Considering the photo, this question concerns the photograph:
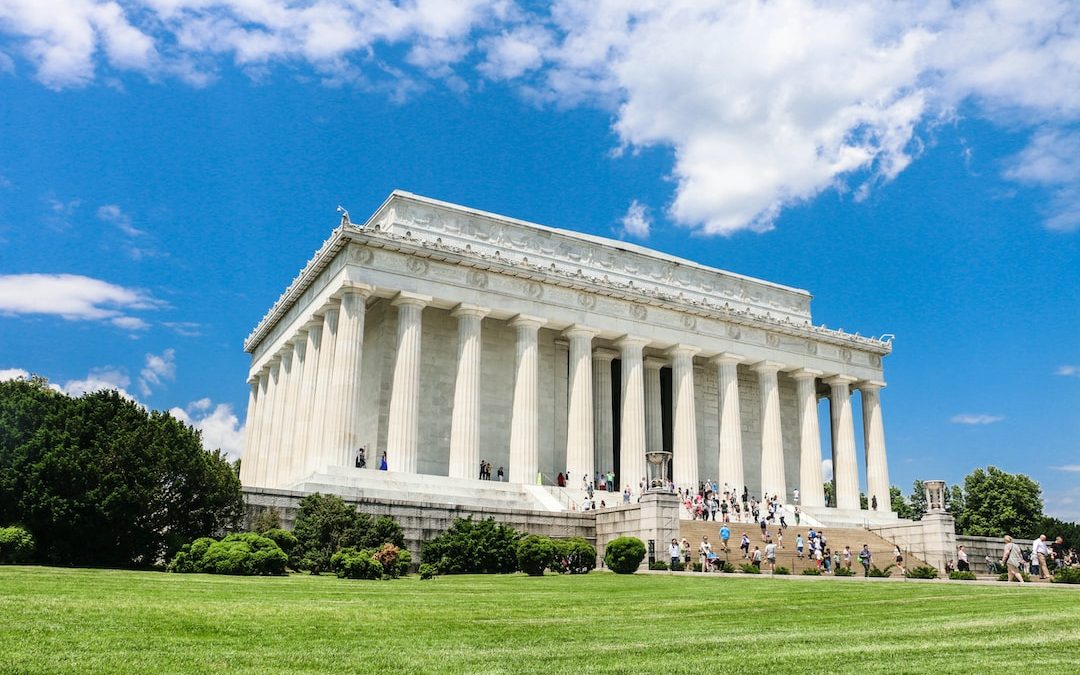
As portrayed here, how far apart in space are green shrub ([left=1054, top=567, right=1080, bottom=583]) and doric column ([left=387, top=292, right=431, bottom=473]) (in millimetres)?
28845

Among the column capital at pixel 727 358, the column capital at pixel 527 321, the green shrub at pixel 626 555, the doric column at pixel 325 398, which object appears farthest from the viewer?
the column capital at pixel 727 358

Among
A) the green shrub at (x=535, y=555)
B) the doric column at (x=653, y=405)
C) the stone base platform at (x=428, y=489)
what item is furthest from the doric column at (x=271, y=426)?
the green shrub at (x=535, y=555)

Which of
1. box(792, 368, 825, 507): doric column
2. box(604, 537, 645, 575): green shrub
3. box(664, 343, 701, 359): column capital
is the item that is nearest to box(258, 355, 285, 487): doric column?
box(664, 343, 701, 359): column capital

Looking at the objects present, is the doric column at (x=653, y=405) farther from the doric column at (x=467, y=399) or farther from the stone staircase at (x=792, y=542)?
the stone staircase at (x=792, y=542)

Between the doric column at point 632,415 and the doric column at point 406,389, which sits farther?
the doric column at point 632,415

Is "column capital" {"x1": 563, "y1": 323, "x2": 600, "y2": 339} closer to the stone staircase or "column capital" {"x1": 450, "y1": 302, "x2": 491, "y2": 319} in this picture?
"column capital" {"x1": 450, "y1": 302, "x2": 491, "y2": 319}

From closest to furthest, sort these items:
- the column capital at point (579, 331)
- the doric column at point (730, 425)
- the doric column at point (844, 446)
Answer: the column capital at point (579, 331) < the doric column at point (730, 425) < the doric column at point (844, 446)

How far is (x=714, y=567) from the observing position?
35312 mm

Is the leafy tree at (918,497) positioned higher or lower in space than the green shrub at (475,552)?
higher

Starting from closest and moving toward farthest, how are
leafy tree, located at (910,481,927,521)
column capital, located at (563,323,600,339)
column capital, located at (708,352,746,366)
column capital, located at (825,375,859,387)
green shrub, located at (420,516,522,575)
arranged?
green shrub, located at (420,516,522,575), column capital, located at (563,323,600,339), column capital, located at (708,352,746,366), column capital, located at (825,375,859,387), leafy tree, located at (910,481,927,521)

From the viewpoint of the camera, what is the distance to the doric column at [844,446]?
63531mm

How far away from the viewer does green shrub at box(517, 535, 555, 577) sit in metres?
31.0

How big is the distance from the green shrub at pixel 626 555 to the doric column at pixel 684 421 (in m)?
23.2

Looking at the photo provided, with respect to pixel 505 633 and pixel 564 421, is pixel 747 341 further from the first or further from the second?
pixel 505 633
